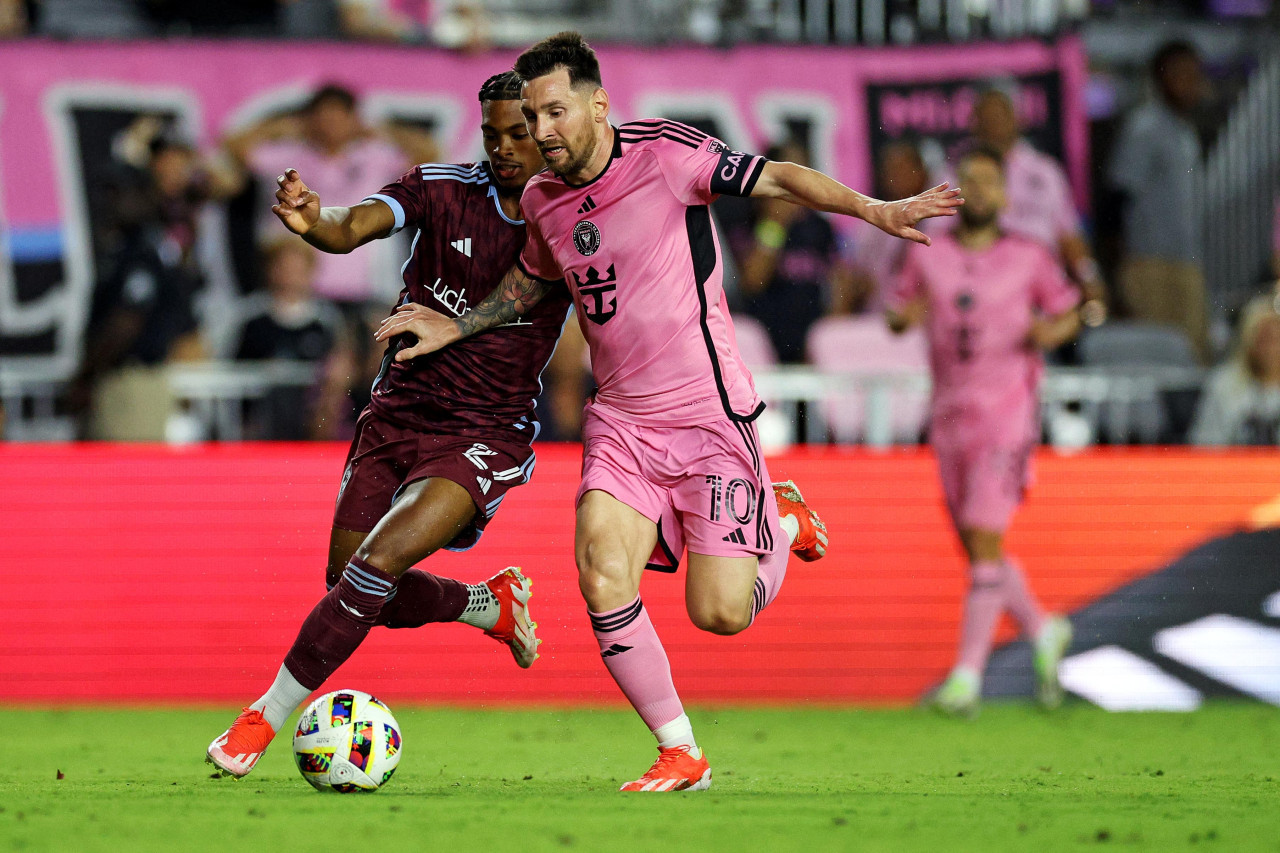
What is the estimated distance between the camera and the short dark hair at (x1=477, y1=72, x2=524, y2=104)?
588 cm

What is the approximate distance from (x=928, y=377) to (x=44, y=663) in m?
5.62

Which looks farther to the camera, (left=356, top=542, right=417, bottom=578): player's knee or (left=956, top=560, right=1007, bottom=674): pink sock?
(left=956, top=560, right=1007, bottom=674): pink sock

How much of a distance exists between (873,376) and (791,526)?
375 centimetres

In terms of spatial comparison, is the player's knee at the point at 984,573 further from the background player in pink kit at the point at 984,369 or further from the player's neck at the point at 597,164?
the player's neck at the point at 597,164

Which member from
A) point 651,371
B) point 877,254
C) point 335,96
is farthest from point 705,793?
point 335,96

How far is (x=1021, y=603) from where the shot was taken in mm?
9195

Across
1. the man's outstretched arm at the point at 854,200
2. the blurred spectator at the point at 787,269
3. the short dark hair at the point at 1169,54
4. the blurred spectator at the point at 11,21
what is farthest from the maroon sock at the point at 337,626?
the short dark hair at the point at 1169,54

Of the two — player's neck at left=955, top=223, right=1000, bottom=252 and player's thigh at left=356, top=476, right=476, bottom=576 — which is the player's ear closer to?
player's thigh at left=356, top=476, right=476, bottom=576

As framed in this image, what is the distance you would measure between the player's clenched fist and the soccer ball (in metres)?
1.73

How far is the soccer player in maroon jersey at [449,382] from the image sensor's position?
6.05 metres

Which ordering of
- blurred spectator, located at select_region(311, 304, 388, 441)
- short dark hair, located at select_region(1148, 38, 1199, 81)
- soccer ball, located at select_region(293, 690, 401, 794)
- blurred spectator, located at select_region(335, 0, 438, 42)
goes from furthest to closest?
short dark hair, located at select_region(1148, 38, 1199, 81), blurred spectator, located at select_region(335, 0, 438, 42), blurred spectator, located at select_region(311, 304, 388, 441), soccer ball, located at select_region(293, 690, 401, 794)

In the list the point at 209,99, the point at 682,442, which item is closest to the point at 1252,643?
the point at 682,442

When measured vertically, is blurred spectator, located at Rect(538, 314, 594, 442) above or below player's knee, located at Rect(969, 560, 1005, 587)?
above

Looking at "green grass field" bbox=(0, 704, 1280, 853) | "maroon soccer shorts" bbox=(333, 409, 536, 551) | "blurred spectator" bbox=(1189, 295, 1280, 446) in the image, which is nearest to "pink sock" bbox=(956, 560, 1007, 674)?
"green grass field" bbox=(0, 704, 1280, 853)
